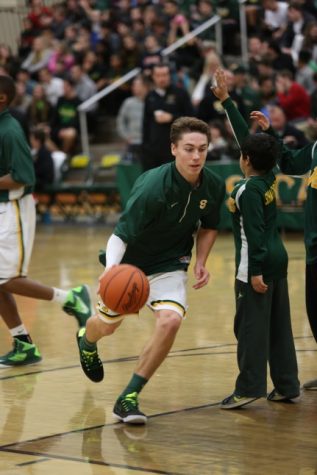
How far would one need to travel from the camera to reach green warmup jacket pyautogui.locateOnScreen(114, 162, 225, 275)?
6676 mm

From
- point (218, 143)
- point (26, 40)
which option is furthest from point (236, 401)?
point (26, 40)

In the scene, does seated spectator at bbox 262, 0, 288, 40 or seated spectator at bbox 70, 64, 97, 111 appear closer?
seated spectator at bbox 262, 0, 288, 40

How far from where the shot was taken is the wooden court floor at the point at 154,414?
5.63 meters

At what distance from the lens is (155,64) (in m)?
18.4

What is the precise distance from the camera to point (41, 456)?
19.0ft

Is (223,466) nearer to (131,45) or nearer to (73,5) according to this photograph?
(131,45)

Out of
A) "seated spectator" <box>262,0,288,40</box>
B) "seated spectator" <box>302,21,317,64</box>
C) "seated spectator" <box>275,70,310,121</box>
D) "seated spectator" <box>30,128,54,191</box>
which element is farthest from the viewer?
"seated spectator" <box>262,0,288,40</box>

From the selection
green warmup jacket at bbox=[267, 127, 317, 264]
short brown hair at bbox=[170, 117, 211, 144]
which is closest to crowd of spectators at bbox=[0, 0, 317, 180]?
green warmup jacket at bbox=[267, 127, 317, 264]

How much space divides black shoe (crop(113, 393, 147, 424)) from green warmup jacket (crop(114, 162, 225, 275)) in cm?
85

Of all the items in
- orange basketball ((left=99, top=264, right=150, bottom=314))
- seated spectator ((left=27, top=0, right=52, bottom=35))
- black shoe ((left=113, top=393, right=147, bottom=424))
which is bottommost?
black shoe ((left=113, top=393, right=147, bottom=424))

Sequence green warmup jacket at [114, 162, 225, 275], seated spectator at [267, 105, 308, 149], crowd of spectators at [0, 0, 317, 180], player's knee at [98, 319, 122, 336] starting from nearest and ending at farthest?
green warmup jacket at [114, 162, 225, 275]
player's knee at [98, 319, 122, 336]
seated spectator at [267, 105, 308, 149]
crowd of spectators at [0, 0, 317, 180]

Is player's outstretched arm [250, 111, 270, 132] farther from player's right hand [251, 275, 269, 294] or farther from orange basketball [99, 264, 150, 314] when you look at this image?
orange basketball [99, 264, 150, 314]

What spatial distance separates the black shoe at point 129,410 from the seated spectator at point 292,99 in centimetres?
1204

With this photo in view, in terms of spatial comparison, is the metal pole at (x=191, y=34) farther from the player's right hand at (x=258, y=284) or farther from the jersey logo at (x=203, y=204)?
the player's right hand at (x=258, y=284)
